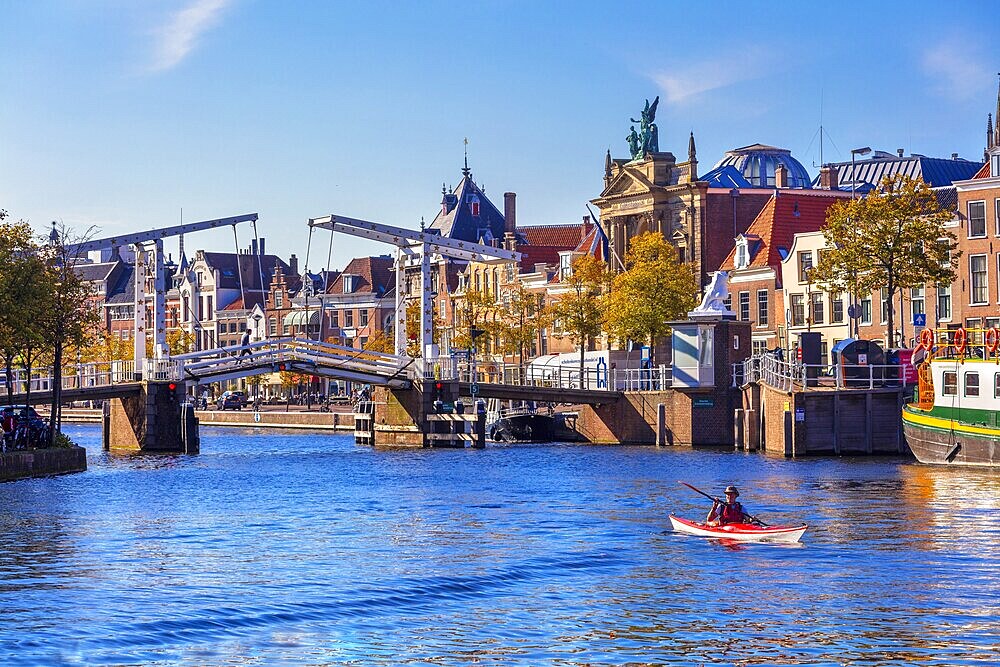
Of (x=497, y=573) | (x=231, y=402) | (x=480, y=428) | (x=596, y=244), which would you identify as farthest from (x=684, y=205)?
(x=497, y=573)

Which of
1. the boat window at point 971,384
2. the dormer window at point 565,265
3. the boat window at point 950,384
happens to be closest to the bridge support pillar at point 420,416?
the boat window at point 950,384

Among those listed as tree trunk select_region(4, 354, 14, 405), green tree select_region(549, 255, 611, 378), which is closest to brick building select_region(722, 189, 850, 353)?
green tree select_region(549, 255, 611, 378)

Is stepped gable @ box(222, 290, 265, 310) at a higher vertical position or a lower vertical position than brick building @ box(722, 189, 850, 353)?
higher

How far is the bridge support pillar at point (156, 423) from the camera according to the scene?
72875mm

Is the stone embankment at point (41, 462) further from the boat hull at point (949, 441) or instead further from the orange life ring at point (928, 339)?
the orange life ring at point (928, 339)

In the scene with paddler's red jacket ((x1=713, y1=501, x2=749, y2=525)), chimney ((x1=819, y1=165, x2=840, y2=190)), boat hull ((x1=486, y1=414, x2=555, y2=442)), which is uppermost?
chimney ((x1=819, y1=165, x2=840, y2=190))

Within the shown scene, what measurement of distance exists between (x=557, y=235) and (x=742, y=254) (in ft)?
127

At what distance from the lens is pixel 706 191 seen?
103750 mm

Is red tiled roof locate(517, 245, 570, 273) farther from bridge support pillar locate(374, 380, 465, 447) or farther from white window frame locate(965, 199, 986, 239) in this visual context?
white window frame locate(965, 199, 986, 239)

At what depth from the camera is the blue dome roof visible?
11850 centimetres

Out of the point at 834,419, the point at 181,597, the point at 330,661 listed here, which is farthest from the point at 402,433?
the point at 330,661

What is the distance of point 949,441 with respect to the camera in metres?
54.6

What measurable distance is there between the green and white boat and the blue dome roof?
203 ft

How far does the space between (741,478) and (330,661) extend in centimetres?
3104
